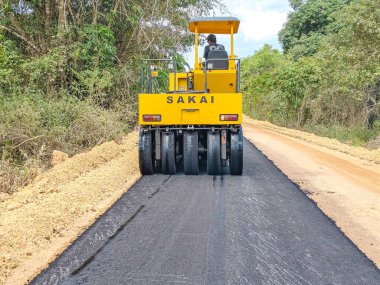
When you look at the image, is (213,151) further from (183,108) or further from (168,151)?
(183,108)

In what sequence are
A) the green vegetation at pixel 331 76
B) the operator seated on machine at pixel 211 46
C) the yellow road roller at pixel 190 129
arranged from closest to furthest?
1. the yellow road roller at pixel 190 129
2. the operator seated on machine at pixel 211 46
3. the green vegetation at pixel 331 76

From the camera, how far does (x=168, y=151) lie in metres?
8.70

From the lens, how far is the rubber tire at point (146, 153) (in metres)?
8.65

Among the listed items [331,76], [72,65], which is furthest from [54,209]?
[331,76]

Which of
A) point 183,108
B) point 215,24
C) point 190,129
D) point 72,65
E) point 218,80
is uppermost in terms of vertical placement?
point 215,24

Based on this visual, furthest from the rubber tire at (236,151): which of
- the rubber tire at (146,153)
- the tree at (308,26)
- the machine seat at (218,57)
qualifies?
the tree at (308,26)

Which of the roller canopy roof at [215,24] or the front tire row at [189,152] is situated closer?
the front tire row at [189,152]

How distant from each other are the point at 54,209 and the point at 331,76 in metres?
19.1

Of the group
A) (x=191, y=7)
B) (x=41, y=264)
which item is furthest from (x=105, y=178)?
(x=191, y=7)

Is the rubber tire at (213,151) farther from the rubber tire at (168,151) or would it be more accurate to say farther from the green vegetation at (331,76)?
the green vegetation at (331,76)

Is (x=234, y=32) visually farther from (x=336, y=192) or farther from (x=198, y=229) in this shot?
(x=198, y=229)

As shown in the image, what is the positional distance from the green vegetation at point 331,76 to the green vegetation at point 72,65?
5811 mm

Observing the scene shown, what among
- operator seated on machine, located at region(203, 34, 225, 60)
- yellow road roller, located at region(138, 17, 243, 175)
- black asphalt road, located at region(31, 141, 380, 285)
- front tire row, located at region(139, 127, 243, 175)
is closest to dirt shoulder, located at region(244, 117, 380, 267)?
black asphalt road, located at region(31, 141, 380, 285)

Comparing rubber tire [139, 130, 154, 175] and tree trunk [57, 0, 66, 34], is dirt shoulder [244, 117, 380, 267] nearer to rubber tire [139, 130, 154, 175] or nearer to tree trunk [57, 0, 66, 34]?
rubber tire [139, 130, 154, 175]
